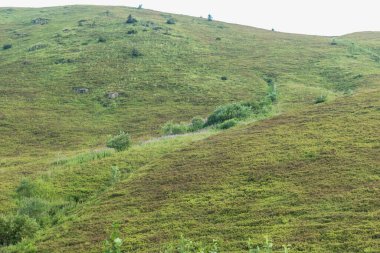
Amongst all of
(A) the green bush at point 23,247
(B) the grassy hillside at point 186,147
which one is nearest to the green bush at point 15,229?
(A) the green bush at point 23,247

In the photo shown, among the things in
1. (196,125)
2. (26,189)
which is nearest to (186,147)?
(26,189)

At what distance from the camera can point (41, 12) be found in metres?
134

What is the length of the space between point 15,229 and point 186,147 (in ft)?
49.7

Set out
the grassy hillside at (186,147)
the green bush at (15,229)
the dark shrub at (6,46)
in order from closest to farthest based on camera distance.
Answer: the grassy hillside at (186,147)
the green bush at (15,229)
the dark shrub at (6,46)

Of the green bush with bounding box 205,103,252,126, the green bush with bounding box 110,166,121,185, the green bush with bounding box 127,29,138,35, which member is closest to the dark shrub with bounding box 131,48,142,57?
the green bush with bounding box 127,29,138,35

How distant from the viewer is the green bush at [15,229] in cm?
2314

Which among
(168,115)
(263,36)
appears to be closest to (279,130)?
(168,115)

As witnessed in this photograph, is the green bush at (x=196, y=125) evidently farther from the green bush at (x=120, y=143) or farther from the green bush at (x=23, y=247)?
the green bush at (x=23, y=247)

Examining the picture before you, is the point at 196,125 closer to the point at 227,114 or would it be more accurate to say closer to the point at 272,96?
the point at 227,114

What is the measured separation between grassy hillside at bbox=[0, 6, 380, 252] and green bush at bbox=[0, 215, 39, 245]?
0.71 meters

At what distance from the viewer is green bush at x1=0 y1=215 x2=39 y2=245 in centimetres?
2314

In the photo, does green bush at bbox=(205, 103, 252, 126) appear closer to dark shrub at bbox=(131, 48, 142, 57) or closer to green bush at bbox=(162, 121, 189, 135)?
green bush at bbox=(162, 121, 189, 135)

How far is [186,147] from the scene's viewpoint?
3528 cm

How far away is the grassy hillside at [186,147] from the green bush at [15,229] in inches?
27.8
